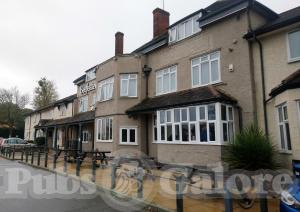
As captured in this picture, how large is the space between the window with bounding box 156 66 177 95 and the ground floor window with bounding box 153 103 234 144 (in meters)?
2.66

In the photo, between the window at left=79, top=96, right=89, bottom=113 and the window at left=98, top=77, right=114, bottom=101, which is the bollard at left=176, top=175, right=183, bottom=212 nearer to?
the window at left=98, top=77, right=114, bottom=101

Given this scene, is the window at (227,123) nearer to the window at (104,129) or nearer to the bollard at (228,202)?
the bollard at (228,202)

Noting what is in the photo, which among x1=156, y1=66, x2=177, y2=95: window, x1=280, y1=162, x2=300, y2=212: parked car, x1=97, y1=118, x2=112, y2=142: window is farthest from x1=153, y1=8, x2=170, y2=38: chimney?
x1=280, y1=162, x2=300, y2=212: parked car

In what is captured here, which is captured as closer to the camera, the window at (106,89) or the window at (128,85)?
the window at (128,85)

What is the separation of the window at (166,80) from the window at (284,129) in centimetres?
690

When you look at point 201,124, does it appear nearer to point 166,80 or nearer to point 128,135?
point 166,80

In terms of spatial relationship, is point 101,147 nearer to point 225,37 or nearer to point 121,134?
point 121,134

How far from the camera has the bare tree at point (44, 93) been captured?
56656 mm

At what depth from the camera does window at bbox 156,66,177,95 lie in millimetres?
16406

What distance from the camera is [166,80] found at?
17.1 meters

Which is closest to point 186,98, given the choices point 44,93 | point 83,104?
point 83,104

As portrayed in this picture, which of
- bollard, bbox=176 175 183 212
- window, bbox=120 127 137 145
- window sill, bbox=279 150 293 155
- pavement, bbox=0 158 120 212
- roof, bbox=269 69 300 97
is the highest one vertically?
roof, bbox=269 69 300 97

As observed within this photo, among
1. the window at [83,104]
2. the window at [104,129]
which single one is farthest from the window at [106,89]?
the window at [83,104]

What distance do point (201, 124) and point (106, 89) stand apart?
9.80 metres
